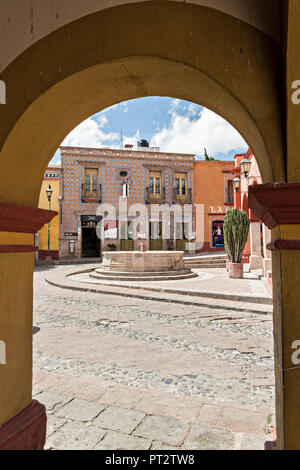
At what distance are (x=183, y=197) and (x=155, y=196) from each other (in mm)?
2439

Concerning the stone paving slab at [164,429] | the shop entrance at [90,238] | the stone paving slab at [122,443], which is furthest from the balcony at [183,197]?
the stone paving slab at [122,443]

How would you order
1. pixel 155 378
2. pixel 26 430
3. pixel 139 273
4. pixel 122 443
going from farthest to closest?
pixel 139 273 → pixel 155 378 → pixel 122 443 → pixel 26 430

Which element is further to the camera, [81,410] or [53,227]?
[53,227]

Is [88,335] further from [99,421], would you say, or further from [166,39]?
[166,39]

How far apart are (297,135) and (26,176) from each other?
75.5 inches

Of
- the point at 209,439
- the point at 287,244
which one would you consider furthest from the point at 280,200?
the point at 209,439

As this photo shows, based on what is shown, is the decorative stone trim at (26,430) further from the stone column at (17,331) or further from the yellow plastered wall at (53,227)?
the yellow plastered wall at (53,227)

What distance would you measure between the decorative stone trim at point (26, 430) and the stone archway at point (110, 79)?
0.11 ft

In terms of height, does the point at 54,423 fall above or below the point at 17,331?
below

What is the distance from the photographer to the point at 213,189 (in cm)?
2755

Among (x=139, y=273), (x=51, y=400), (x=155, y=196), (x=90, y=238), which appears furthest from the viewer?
(x=155, y=196)

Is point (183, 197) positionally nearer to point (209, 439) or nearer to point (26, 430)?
point (209, 439)

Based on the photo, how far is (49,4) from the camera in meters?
2.26
